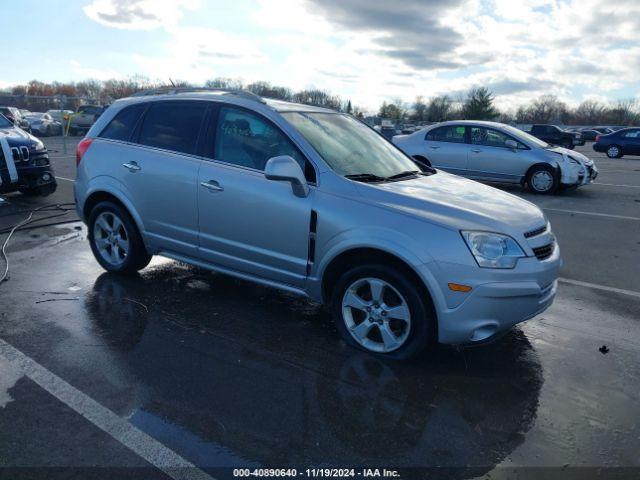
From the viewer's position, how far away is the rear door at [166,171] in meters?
4.69

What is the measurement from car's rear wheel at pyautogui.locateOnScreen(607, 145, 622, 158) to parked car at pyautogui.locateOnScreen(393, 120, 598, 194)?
17.7m

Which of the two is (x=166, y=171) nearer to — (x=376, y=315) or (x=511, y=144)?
(x=376, y=315)

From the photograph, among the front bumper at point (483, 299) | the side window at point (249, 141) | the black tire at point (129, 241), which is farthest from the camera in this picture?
the black tire at point (129, 241)

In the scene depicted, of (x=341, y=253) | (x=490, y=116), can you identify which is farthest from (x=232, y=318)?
(x=490, y=116)

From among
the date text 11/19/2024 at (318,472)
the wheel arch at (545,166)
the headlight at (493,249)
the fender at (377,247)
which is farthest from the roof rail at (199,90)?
the wheel arch at (545,166)

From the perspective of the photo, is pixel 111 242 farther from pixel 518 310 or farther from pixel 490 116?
pixel 490 116

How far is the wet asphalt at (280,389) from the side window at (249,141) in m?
1.33

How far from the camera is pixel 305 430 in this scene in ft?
9.82

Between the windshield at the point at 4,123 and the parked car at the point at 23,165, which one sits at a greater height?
the windshield at the point at 4,123

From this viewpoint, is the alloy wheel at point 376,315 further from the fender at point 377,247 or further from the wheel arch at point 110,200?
the wheel arch at point 110,200

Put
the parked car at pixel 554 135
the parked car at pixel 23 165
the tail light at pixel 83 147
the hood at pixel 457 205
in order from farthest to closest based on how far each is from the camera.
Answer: the parked car at pixel 554 135 < the parked car at pixel 23 165 < the tail light at pixel 83 147 < the hood at pixel 457 205

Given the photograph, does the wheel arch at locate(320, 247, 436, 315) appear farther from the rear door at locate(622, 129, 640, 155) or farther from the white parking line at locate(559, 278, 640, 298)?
the rear door at locate(622, 129, 640, 155)

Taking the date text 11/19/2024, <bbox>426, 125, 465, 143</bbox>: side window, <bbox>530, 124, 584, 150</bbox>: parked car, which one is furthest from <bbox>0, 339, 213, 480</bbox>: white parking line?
<bbox>530, 124, 584, 150</bbox>: parked car

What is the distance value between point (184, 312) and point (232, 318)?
0.45m
